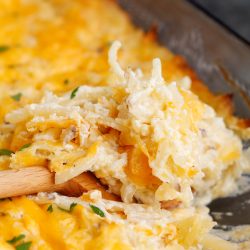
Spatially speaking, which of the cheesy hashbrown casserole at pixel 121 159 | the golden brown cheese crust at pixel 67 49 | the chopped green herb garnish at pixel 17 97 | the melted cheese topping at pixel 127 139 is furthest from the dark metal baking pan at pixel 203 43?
the chopped green herb garnish at pixel 17 97

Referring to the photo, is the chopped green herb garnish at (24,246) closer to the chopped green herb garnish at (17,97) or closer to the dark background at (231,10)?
the chopped green herb garnish at (17,97)

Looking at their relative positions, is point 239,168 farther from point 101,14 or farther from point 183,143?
point 101,14

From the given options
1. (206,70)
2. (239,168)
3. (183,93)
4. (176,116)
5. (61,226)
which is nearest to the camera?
(61,226)

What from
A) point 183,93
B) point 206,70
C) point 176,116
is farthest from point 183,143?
point 206,70

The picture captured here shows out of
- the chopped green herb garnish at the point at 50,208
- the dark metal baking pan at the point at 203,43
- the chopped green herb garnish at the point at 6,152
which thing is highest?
the dark metal baking pan at the point at 203,43

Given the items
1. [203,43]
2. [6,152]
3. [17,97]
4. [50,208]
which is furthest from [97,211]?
[203,43]
